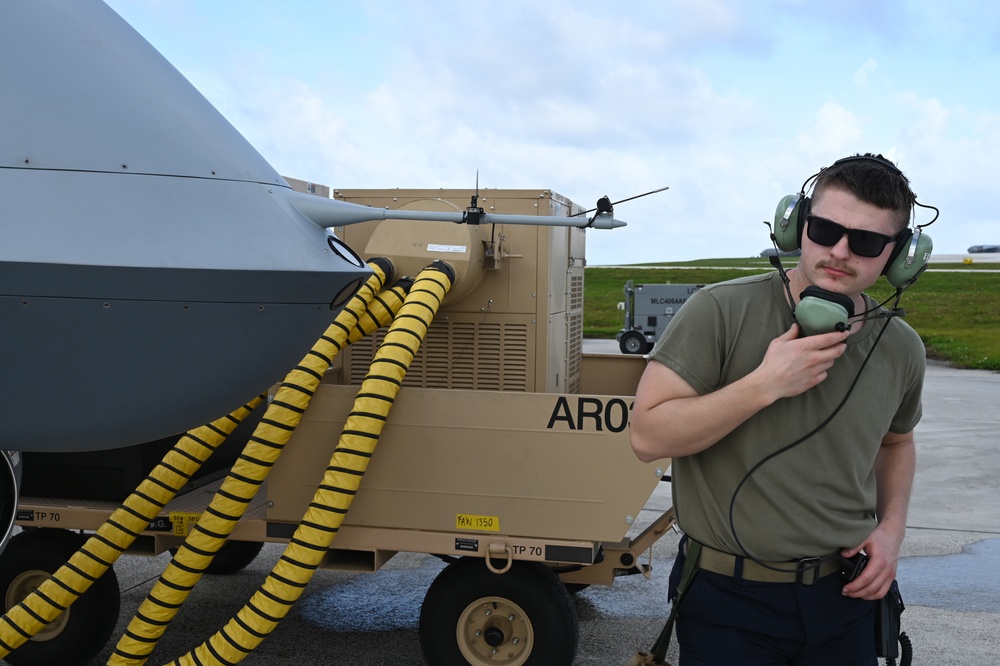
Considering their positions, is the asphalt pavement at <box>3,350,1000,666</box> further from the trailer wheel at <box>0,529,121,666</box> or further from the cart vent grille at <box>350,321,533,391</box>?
the cart vent grille at <box>350,321,533,391</box>

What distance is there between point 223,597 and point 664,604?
8.09ft

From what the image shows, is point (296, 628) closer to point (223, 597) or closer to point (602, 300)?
point (223, 597)

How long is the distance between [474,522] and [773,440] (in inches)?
85.1

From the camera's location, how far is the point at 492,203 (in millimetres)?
5109

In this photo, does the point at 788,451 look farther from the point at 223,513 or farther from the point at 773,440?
the point at 223,513

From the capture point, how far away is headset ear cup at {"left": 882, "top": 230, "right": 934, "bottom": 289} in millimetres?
2250

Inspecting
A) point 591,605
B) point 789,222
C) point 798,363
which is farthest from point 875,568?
point 591,605

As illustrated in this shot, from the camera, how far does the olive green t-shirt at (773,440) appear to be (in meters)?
2.19

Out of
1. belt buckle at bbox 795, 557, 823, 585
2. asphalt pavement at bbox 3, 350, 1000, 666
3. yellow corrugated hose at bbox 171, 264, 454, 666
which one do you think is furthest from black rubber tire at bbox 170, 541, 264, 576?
belt buckle at bbox 795, 557, 823, 585

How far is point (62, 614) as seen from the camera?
4523 millimetres

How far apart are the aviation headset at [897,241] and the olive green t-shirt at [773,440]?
0.43 feet

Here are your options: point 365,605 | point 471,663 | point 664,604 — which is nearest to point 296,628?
point 365,605

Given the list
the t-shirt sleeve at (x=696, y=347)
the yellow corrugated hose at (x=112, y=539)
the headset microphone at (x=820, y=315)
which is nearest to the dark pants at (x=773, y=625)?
the t-shirt sleeve at (x=696, y=347)

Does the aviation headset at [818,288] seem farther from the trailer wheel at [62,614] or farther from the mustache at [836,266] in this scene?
the trailer wheel at [62,614]
